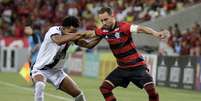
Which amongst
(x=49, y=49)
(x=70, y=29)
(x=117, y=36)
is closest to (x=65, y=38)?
(x=70, y=29)

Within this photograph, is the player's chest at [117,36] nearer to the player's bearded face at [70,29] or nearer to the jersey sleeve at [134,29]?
the jersey sleeve at [134,29]

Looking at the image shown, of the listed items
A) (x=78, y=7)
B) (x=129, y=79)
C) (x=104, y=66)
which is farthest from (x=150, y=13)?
(x=129, y=79)

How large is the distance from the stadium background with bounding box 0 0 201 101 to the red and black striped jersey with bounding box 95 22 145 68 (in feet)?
18.1

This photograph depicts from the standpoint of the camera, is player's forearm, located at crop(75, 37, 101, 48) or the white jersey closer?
the white jersey

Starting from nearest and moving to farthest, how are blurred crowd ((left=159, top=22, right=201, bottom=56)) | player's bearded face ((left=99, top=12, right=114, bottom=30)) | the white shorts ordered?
player's bearded face ((left=99, top=12, right=114, bottom=30)), the white shorts, blurred crowd ((left=159, top=22, right=201, bottom=56))

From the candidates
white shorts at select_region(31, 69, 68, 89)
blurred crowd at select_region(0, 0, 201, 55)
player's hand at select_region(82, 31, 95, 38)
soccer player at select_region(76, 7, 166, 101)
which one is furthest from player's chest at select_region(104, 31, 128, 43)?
blurred crowd at select_region(0, 0, 201, 55)

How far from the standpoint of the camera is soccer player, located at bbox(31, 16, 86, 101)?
1206cm

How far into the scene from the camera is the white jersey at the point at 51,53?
486 inches

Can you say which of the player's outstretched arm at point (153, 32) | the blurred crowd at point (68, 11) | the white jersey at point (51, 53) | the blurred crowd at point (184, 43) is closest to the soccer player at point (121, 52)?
the player's outstretched arm at point (153, 32)

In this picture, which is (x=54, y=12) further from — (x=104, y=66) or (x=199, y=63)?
(x=199, y=63)

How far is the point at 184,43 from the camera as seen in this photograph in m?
26.1

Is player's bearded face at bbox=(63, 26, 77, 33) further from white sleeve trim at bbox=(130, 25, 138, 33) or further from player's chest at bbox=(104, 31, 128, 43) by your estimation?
white sleeve trim at bbox=(130, 25, 138, 33)

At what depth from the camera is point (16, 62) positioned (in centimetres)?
3456

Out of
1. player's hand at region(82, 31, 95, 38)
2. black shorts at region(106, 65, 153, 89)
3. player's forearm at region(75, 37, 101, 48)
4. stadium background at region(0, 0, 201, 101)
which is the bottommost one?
stadium background at region(0, 0, 201, 101)
